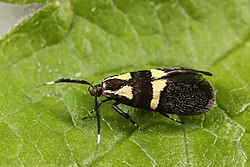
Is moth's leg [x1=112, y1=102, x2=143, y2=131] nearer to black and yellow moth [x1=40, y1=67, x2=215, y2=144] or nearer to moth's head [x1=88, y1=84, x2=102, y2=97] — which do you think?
black and yellow moth [x1=40, y1=67, x2=215, y2=144]

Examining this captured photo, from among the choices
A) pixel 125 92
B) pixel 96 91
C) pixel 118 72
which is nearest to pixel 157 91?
pixel 125 92

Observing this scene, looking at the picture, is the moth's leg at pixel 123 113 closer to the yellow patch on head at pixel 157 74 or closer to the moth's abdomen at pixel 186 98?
the moth's abdomen at pixel 186 98

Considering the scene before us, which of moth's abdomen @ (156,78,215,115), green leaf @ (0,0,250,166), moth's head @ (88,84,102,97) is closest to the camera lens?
green leaf @ (0,0,250,166)

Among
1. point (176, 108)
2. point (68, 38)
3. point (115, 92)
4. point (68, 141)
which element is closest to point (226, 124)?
point (176, 108)

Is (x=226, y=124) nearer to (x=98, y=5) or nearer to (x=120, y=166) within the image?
(x=120, y=166)

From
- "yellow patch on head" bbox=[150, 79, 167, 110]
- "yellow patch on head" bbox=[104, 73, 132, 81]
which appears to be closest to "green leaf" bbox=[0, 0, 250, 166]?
"yellow patch on head" bbox=[150, 79, 167, 110]

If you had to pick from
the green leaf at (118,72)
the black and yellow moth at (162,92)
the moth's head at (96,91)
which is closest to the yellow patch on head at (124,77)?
the black and yellow moth at (162,92)
